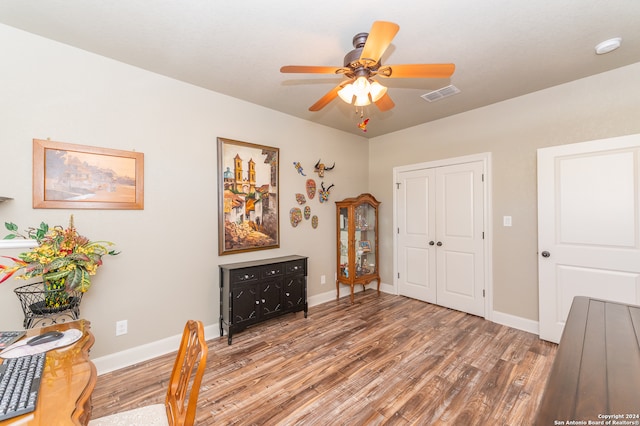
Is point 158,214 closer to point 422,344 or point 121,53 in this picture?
point 121,53

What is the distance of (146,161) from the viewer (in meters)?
2.53

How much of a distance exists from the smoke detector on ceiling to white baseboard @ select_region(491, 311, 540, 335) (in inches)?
105

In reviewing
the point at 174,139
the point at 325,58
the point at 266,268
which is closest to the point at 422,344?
the point at 266,268

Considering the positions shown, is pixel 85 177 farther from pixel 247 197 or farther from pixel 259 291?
pixel 259 291

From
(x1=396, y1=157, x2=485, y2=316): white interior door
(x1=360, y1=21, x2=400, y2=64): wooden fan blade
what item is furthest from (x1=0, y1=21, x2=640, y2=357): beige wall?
(x1=360, y1=21, x2=400, y2=64): wooden fan blade

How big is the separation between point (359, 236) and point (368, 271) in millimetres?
595

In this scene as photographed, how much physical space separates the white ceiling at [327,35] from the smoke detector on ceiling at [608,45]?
0.14 ft

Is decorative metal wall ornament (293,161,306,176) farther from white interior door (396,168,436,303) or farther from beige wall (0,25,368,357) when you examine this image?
white interior door (396,168,436,303)

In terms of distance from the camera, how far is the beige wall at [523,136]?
2568 millimetres

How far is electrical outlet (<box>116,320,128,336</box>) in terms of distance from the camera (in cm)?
237

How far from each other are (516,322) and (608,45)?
2793 mm

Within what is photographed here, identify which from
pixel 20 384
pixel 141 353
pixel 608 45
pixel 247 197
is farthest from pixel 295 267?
pixel 608 45

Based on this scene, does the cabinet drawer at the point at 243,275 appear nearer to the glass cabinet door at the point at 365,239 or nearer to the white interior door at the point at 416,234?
the glass cabinet door at the point at 365,239

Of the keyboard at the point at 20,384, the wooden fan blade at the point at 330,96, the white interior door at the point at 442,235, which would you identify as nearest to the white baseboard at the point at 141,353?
the keyboard at the point at 20,384
